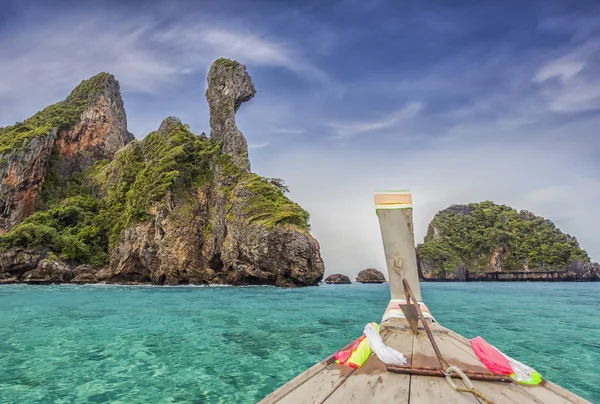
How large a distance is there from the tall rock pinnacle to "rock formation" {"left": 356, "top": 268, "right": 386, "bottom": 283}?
1389 inches

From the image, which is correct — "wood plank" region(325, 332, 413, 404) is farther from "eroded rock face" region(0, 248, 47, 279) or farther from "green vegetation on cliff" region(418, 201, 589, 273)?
"green vegetation on cliff" region(418, 201, 589, 273)

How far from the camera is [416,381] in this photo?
2.18 meters

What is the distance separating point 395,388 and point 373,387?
0.46ft

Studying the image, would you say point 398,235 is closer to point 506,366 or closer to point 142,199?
point 506,366

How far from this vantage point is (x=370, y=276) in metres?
64.4

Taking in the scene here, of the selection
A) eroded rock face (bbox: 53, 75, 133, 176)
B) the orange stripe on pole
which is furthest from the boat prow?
eroded rock face (bbox: 53, 75, 133, 176)

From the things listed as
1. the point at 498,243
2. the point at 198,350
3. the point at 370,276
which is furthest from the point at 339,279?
the point at 198,350

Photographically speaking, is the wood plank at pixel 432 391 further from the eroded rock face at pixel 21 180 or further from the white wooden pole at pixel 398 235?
the eroded rock face at pixel 21 180

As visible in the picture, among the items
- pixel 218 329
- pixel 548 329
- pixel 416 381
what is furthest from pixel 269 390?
pixel 548 329

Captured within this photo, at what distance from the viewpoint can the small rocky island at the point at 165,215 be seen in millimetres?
35281

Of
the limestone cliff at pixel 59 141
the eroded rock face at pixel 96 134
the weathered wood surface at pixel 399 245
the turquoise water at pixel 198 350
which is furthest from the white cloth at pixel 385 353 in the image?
the eroded rock face at pixel 96 134

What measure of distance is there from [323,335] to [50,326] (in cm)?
911

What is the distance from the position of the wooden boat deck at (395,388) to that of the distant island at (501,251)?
9225 centimetres

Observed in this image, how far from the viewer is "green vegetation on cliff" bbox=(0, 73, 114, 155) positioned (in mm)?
54469
